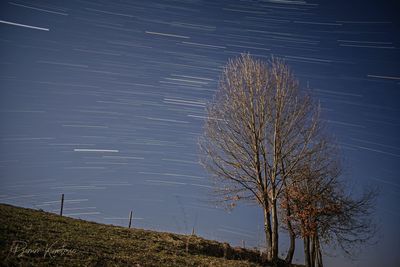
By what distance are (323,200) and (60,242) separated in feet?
62.8

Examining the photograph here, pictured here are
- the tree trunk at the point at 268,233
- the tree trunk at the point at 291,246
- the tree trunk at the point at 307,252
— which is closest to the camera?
the tree trunk at the point at 268,233

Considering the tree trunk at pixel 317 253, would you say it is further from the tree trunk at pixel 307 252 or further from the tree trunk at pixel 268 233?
the tree trunk at pixel 268 233

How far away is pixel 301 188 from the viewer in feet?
73.4

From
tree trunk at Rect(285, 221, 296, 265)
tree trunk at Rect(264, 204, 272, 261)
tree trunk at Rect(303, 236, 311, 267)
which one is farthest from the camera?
tree trunk at Rect(303, 236, 311, 267)

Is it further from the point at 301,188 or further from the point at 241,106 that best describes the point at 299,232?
the point at 241,106

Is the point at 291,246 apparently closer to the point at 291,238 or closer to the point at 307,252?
the point at 291,238

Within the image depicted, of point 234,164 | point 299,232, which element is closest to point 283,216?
point 299,232

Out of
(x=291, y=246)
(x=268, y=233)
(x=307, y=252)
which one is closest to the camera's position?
(x=268, y=233)

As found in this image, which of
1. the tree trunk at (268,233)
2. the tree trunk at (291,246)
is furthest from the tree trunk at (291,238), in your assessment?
the tree trunk at (268,233)

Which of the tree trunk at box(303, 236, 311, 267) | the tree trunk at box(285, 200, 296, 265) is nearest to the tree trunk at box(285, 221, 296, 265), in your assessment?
the tree trunk at box(285, 200, 296, 265)

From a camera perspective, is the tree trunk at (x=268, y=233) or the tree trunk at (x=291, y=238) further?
the tree trunk at (x=291, y=238)

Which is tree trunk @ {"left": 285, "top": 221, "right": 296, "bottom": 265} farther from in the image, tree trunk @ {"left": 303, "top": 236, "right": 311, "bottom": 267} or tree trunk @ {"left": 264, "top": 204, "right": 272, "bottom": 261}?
tree trunk @ {"left": 264, "top": 204, "right": 272, "bottom": 261}

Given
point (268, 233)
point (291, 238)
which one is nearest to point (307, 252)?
point (291, 238)

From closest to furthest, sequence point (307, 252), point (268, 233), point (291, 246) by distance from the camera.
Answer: point (268, 233), point (291, 246), point (307, 252)
